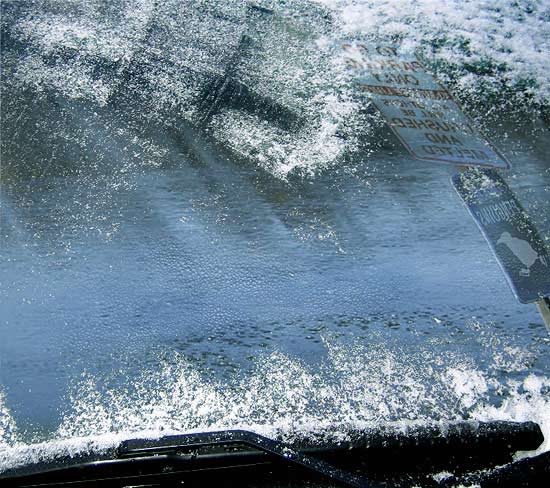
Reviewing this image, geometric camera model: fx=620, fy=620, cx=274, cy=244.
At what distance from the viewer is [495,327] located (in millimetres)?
1734

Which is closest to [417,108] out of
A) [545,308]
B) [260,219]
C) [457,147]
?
[457,147]

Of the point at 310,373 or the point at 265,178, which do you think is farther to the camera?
the point at 265,178

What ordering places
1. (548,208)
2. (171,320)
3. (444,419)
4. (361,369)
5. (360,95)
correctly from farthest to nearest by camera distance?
1. (360,95)
2. (548,208)
3. (171,320)
4. (361,369)
5. (444,419)

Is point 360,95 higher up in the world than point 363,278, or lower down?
higher up

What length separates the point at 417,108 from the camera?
7.88ft

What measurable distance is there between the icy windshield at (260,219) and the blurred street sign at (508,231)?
0.01m

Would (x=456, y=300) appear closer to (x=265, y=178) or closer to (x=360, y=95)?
(x=265, y=178)

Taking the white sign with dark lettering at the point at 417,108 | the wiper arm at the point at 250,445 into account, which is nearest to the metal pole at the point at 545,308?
the white sign with dark lettering at the point at 417,108

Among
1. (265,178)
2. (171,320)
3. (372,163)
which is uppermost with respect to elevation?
(372,163)

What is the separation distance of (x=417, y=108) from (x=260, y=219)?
0.83 meters

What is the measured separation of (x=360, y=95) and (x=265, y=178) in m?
0.58

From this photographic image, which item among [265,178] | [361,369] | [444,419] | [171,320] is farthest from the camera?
[265,178]

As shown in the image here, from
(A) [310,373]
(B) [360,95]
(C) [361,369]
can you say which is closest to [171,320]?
(A) [310,373]

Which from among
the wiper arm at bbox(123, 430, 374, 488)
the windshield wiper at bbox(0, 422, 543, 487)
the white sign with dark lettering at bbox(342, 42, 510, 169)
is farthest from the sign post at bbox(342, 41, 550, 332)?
the wiper arm at bbox(123, 430, 374, 488)
